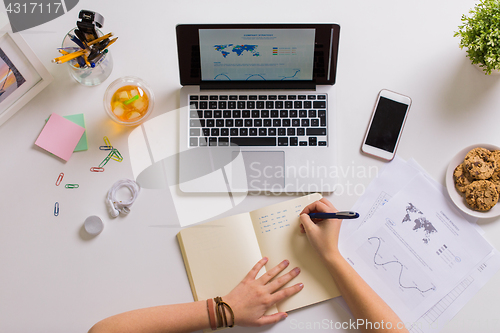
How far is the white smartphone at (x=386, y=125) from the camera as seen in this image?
3.28 feet

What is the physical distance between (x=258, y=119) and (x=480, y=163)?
64 centimetres

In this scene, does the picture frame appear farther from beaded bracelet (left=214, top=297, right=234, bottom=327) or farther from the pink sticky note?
beaded bracelet (left=214, top=297, right=234, bottom=327)

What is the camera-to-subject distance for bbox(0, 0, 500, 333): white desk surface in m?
0.96

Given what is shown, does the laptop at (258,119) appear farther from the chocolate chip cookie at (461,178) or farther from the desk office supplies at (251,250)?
the chocolate chip cookie at (461,178)

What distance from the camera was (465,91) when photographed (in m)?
1.03

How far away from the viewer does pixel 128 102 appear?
99cm

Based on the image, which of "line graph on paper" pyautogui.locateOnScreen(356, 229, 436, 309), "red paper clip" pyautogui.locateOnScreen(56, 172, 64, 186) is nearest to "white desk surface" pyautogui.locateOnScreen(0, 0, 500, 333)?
"red paper clip" pyautogui.locateOnScreen(56, 172, 64, 186)

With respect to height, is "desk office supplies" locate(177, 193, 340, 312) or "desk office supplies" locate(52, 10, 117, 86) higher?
"desk office supplies" locate(52, 10, 117, 86)

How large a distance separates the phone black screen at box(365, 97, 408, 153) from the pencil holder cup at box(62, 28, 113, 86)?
812mm

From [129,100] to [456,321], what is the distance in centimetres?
114

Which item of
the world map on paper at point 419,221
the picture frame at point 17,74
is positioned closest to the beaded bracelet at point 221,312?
the world map on paper at point 419,221

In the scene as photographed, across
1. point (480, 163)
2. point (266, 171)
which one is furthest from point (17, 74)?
point (480, 163)

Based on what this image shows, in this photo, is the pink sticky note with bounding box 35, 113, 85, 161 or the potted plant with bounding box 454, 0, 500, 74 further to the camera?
the pink sticky note with bounding box 35, 113, 85, 161

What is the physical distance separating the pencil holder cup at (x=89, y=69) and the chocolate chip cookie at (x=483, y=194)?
1.11m
